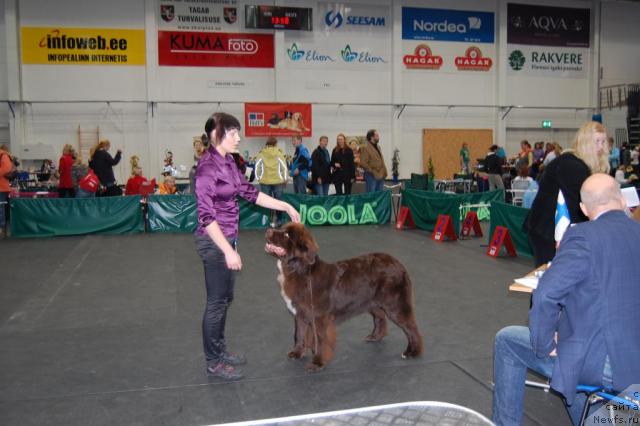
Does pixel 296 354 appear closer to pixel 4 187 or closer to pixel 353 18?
pixel 4 187

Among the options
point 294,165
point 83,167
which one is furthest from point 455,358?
A: point 83,167

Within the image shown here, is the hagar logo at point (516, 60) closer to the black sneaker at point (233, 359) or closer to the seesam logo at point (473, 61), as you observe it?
the seesam logo at point (473, 61)

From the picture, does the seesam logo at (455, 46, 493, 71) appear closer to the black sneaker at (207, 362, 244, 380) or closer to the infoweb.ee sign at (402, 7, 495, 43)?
the infoweb.ee sign at (402, 7, 495, 43)

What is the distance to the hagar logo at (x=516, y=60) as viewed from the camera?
2019 cm

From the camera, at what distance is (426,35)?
19.5m

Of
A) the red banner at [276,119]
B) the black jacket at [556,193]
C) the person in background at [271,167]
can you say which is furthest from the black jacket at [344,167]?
the black jacket at [556,193]

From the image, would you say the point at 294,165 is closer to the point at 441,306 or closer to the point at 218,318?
the point at 441,306

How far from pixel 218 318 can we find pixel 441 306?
8.72 ft

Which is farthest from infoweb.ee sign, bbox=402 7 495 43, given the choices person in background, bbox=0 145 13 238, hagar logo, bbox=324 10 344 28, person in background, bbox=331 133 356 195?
person in background, bbox=0 145 13 238

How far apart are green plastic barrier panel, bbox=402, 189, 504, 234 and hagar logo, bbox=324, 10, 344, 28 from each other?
9495mm

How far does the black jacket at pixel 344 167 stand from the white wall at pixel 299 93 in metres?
5.94

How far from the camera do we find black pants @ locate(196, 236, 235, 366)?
3520 mm

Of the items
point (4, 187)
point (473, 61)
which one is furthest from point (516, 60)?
point (4, 187)

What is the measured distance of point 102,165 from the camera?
11766 millimetres
